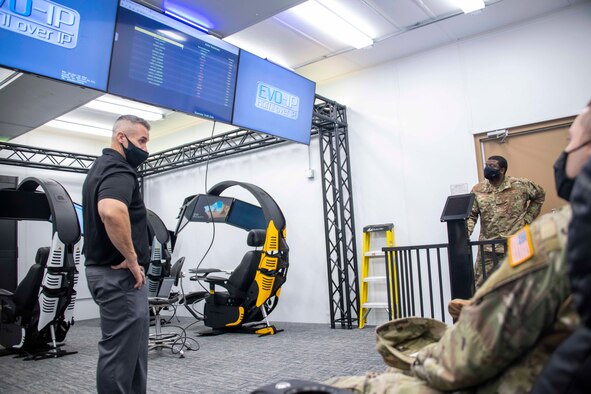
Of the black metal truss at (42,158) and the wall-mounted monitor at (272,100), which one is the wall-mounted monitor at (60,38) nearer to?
the wall-mounted monitor at (272,100)

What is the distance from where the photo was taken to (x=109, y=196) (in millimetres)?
2225

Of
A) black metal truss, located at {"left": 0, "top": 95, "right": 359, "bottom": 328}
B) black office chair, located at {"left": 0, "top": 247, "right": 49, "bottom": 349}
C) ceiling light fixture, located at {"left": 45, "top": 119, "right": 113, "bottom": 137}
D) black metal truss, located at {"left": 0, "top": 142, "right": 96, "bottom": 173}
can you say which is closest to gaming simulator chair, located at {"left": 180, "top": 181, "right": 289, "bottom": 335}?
black metal truss, located at {"left": 0, "top": 95, "right": 359, "bottom": 328}

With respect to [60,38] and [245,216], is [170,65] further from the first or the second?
[245,216]

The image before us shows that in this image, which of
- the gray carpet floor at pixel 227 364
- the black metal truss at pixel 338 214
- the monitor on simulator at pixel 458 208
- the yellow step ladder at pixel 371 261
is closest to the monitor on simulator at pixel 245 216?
the black metal truss at pixel 338 214

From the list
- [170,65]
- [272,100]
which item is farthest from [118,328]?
[272,100]

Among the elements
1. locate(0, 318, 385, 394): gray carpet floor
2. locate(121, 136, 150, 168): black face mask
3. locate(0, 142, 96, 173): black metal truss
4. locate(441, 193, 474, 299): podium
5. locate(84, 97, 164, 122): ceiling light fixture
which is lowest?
locate(0, 318, 385, 394): gray carpet floor

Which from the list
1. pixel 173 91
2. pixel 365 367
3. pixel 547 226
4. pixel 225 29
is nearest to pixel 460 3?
pixel 225 29

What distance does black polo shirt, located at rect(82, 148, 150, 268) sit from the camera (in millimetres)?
2246

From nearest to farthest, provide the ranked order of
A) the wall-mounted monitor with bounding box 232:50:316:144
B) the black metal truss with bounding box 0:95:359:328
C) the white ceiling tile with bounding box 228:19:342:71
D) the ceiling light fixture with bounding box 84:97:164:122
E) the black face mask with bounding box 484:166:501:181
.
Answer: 1. the black face mask with bounding box 484:166:501:181
2. the wall-mounted monitor with bounding box 232:50:316:144
3. the white ceiling tile with bounding box 228:19:342:71
4. the black metal truss with bounding box 0:95:359:328
5. the ceiling light fixture with bounding box 84:97:164:122

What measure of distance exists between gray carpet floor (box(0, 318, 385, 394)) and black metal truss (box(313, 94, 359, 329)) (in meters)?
0.65

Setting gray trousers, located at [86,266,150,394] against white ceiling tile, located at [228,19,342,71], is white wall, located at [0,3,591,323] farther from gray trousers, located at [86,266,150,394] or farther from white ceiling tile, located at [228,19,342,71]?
gray trousers, located at [86,266,150,394]

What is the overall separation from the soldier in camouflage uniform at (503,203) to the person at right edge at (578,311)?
143 inches

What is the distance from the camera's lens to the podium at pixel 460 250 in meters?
2.89

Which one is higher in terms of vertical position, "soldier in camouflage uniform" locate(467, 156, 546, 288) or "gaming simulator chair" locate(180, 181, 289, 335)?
"soldier in camouflage uniform" locate(467, 156, 546, 288)
